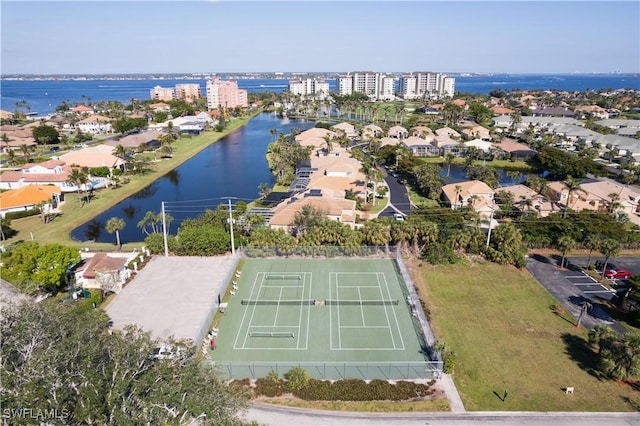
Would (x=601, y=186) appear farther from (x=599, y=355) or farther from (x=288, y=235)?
(x=288, y=235)

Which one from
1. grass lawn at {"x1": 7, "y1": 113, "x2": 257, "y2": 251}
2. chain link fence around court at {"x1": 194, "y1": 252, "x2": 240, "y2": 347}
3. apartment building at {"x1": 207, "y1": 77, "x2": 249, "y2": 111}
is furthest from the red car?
apartment building at {"x1": 207, "y1": 77, "x2": 249, "y2": 111}

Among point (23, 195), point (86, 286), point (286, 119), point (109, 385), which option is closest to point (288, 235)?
point (86, 286)

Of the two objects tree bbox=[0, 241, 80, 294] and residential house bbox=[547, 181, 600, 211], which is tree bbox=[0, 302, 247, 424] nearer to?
tree bbox=[0, 241, 80, 294]

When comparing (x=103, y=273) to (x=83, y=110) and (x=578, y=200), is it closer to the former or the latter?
(x=578, y=200)

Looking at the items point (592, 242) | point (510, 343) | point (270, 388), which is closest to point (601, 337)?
point (510, 343)

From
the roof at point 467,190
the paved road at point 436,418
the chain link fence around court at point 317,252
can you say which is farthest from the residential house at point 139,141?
the paved road at point 436,418

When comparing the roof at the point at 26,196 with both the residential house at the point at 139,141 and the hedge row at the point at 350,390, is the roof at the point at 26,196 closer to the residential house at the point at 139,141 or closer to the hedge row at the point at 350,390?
the residential house at the point at 139,141

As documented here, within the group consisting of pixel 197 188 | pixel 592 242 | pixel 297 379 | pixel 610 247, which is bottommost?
pixel 297 379
